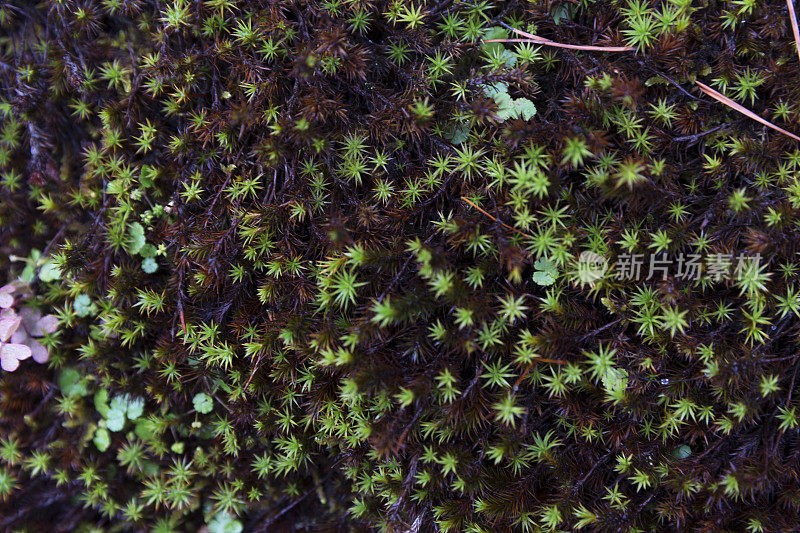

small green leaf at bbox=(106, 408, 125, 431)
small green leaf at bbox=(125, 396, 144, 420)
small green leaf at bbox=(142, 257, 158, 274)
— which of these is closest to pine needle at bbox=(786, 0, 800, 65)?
small green leaf at bbox=(142, 257, 158, 274)

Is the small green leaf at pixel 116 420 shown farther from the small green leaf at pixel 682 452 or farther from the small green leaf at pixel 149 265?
the small green leaf at pixel 682 452

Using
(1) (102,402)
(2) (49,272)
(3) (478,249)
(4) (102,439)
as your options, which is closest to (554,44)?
(3) (478,249)

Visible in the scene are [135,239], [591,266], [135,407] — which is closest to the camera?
[591,266]

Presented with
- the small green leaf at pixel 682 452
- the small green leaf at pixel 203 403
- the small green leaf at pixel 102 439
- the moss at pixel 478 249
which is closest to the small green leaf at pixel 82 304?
the moss at pixel 478 249

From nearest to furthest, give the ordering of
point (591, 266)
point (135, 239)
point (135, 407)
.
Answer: point (591, 266), point (135, 239), point (135, 407)

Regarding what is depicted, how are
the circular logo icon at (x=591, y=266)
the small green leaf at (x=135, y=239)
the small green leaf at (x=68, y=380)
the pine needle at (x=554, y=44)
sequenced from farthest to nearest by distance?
the small green leaf at (x=68, y=380) < the small green leaf at (x=135, y=239) < the pine needle at (x=554, y=44) < the circular logo icon at (x=591, y=266)

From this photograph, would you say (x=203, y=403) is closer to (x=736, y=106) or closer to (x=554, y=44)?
(x=554, y=44)

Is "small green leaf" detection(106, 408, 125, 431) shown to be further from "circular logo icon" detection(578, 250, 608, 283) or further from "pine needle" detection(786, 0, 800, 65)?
"pine needle" detection(786, 0, 800, 65)
